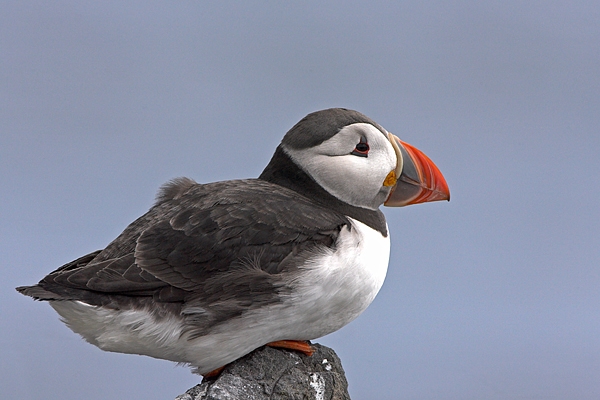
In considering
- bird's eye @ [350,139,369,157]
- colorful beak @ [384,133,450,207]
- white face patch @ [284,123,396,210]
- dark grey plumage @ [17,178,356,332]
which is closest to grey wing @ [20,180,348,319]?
dark grey plumage @ [17,178,356,332]

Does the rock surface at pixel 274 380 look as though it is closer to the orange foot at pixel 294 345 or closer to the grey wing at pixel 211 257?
the orange foot at pixel 294 345

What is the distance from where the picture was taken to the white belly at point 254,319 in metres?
3.93

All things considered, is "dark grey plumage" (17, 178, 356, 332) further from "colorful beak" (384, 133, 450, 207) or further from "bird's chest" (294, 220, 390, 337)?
"colorful beak" (384, 133, 450, 207)

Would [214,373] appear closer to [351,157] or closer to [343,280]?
[343,280]

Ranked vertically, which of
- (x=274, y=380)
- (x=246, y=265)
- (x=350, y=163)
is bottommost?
(x=274, y=380)

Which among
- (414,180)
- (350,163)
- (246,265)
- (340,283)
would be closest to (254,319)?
(246,265)

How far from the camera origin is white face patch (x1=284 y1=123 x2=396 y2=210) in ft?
14.3

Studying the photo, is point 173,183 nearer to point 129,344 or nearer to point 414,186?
point 129,344

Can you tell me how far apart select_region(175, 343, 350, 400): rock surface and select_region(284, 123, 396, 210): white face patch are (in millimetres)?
941

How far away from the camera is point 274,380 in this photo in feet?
14.0

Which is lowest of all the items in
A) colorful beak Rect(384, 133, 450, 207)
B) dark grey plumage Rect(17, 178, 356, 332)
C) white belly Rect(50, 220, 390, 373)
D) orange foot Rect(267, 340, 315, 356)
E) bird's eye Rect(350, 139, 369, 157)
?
orange foot Rect(267, 340, 315, 356)

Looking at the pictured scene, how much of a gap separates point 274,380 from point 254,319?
451mm

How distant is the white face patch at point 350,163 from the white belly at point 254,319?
282 millimetres

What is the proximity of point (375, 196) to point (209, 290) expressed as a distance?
1.13 metres
